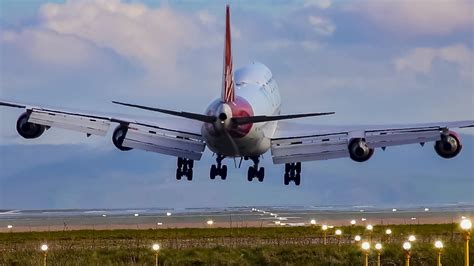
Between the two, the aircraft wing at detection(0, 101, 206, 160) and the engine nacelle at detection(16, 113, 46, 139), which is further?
the aircraft wing at detection(0, 101, 206, 160)

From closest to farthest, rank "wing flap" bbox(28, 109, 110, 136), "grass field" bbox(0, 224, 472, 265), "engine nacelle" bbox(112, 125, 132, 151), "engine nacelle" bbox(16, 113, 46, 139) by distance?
1. "grass field" bbox(0, 224, 472, 265)
2. "engine nacelle" bbox(16, 113, 46, 139)
3. "wing flap" bbox(28, 109, 110, 136)
4. "engine nacelle" bbox(112, 125, 132, 151)

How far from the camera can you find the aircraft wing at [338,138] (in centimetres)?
6525

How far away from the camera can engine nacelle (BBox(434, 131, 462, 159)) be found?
64000mm

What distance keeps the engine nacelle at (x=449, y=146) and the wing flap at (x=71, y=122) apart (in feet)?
64.4

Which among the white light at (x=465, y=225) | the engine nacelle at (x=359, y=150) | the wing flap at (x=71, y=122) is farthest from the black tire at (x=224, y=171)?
the white light at (x=465, y=225)

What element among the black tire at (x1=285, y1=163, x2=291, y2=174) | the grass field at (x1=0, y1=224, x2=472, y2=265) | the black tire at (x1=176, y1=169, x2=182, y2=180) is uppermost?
the black tire at (x1=285, y1=163, x2=291, y2=174)

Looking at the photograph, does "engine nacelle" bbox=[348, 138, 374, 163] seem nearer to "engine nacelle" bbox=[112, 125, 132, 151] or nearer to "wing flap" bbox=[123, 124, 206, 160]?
"wing flap" bbox=[123, 124, 206, 160]

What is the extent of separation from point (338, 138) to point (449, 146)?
7.31m

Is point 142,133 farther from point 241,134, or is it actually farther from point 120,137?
point 241,134

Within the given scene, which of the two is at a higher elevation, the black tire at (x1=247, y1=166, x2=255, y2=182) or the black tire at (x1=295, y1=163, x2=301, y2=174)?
the black tire at (x1=295, y1=163, x2=301, y2=174)

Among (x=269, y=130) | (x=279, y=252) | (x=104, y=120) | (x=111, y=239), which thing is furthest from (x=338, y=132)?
(x=111, y=239)

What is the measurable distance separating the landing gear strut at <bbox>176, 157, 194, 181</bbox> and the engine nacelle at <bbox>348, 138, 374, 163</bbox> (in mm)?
10371

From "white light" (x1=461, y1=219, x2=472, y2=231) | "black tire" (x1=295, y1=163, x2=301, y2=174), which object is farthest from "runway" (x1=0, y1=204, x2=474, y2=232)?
"white light" (x1=461, y1=219, x2=472, y2=231)

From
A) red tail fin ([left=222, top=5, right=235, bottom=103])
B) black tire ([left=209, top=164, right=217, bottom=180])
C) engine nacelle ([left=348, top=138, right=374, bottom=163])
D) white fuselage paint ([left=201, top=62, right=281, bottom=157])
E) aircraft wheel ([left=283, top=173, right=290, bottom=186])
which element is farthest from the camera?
aircraft wheel ([left=283, top=173, right=290, bottom=186])
